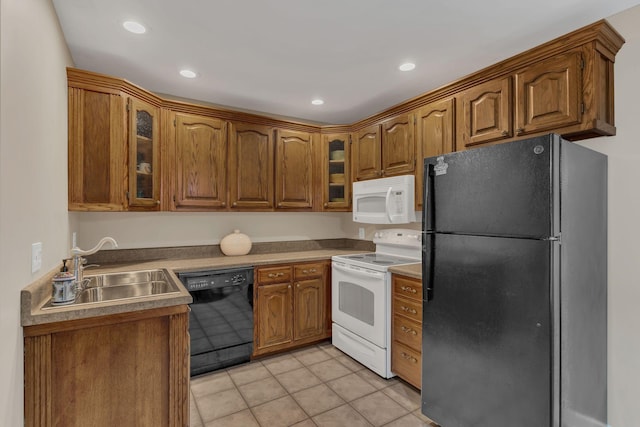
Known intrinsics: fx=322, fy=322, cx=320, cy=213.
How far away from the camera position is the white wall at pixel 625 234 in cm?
185

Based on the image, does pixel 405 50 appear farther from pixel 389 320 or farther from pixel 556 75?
pixel 389 320

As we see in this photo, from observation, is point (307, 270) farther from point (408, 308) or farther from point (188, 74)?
point (188, 74)

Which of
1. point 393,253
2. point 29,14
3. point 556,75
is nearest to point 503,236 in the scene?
point 556,75

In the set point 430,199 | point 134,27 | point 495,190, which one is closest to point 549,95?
point 495,190

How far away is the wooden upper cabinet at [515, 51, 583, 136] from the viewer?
1853 mm

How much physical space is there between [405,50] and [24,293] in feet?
8.33

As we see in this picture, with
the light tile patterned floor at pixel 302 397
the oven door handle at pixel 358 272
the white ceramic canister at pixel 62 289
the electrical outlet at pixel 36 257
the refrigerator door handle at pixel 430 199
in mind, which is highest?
the refrigerator door handle at pixel 430 199

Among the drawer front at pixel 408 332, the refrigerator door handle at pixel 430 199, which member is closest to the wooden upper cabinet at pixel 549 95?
the refrigerator door handle at pixel 430 199

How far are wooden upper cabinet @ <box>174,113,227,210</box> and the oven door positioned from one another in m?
1.37

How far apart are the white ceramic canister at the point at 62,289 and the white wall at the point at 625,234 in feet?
9.95

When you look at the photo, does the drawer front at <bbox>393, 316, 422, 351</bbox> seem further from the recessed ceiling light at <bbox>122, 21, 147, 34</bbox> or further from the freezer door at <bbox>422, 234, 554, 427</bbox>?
the recessed ceiling light at <bbox>122, 21, 147, 34</bbox>

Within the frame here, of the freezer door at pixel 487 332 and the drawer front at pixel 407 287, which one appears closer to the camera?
the freezer door at pixel 487 332

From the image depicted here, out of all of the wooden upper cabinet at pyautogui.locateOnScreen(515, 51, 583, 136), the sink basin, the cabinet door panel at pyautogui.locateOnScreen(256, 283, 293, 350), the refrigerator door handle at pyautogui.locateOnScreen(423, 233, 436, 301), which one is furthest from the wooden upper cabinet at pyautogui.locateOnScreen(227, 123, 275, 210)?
→ the wooden upper cabinet at pyautogui.locateOnScreen(515, 51, 583, 136)

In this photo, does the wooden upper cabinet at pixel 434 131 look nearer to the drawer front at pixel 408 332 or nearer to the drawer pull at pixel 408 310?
the drawer pull at pixel 408 310
